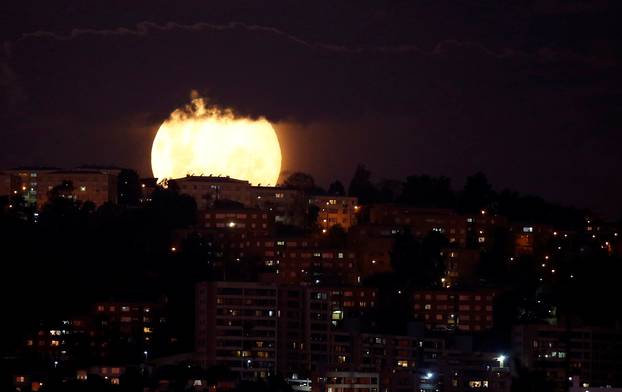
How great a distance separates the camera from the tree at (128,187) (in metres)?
69.4

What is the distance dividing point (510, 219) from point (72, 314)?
1825cm

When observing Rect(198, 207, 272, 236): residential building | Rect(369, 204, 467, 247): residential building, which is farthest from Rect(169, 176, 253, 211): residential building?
Rect(369, 204, 467, 247): residential building

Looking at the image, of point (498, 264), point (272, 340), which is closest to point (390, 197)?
point (498, 264)

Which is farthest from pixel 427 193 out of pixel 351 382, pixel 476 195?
pixel 351 382

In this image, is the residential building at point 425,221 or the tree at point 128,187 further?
the tree at point 128,187

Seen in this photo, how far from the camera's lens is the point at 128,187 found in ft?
230

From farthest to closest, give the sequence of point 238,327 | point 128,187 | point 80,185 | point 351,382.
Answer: point 128,187 → point 80,185 → point 238,327 → point 351,382

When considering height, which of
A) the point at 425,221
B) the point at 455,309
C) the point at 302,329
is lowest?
the point at 302,329

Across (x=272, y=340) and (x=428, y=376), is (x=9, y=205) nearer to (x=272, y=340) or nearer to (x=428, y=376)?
(x=272, y=340)

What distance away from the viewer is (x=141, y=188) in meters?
70.2

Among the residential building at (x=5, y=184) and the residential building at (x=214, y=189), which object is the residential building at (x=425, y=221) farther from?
the residential building at (x=5, y=184)

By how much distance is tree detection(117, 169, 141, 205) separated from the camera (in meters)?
69.4

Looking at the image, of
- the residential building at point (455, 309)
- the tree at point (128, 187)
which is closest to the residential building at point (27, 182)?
the tree at point (128, 187)

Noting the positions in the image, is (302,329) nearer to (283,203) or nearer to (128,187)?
(283,203)
